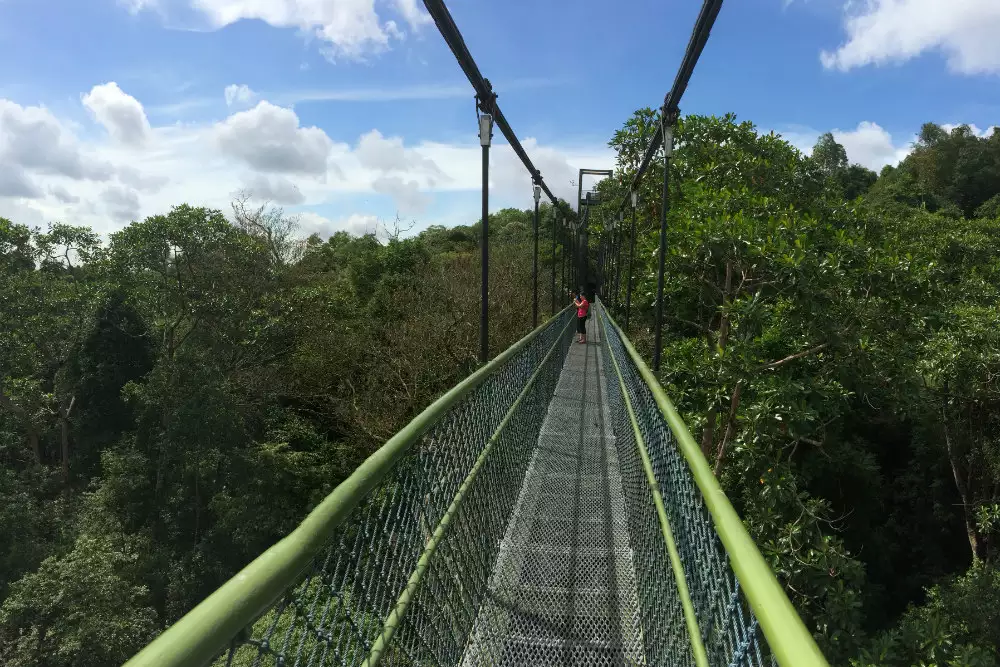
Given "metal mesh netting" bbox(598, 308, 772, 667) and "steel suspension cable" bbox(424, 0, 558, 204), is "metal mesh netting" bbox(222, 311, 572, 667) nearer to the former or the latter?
"metal mesh netting" bbox(598, 308, 772, 667)

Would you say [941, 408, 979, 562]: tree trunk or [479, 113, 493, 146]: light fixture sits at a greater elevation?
[479, 113, 493, 146]: light fixture

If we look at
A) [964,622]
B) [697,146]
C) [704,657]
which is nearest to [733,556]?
[704,657]

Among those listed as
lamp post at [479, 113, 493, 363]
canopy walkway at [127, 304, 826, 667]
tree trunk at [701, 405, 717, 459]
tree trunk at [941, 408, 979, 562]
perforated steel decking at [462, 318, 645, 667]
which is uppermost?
lamp post at [479, 113, 493, 363]

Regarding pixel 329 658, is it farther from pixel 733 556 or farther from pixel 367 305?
pixel 367 305

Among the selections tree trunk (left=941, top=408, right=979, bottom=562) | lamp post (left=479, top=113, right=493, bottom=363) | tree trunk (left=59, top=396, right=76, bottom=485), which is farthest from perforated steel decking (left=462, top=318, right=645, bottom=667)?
tree trunk (left=59, top=396, right=76, bottom=485)

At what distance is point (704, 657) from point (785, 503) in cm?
536

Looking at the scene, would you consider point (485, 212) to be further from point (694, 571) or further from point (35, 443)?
point (35, 443)

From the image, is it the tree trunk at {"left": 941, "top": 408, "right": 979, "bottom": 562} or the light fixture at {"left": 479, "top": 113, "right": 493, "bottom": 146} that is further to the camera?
the tree trunk at {"left": 941, "top": 408, "right": 979, "bottom": 562}

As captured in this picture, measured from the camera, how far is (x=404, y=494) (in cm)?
154

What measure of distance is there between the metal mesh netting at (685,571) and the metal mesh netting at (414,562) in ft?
2.02

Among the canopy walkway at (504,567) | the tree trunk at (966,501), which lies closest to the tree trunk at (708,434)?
the canopy walkway at (504,567)

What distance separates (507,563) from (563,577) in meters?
0.24

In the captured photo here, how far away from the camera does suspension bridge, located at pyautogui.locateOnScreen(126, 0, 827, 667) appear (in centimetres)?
78

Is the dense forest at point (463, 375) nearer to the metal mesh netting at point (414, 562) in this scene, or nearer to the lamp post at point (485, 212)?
the lamp post at point (485, 212)
